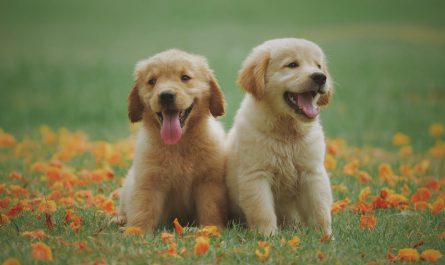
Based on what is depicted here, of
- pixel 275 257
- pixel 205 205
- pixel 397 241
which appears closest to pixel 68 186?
pixel 205 205

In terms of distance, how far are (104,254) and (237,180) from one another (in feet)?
3.90

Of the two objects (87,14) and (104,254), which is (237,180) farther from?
(87,14)

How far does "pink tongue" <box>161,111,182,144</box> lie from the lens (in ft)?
14.3

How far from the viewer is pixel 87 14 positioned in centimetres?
2428

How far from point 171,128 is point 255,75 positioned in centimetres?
68

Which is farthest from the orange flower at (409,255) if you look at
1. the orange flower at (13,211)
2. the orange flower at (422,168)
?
the orange flower at (422,168)

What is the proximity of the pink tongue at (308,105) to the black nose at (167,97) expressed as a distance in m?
0.85

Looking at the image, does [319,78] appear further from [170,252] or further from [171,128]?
[170,252]

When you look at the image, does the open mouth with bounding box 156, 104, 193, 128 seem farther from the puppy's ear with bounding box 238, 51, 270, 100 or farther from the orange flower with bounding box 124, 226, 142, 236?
the orange flower with bounding box 124, 226, 142, 236

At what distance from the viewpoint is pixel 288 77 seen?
4316mm

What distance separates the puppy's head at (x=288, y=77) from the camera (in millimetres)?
4270

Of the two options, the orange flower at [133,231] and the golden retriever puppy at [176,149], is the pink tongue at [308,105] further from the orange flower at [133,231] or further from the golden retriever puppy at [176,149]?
the orange flower at [133,231]

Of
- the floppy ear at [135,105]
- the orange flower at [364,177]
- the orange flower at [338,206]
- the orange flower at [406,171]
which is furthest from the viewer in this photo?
the orange flower at [406,171]

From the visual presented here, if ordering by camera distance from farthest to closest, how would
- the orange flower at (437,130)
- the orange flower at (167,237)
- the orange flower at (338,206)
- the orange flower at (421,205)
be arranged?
the orange flower at (437,130) → the orange flower at (338,206) → the orange flower at (421,205) → the orange flower at (167,237)
